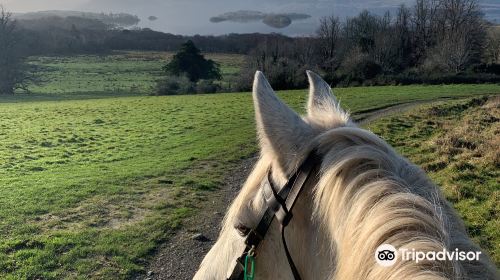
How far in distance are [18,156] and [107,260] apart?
33.9ft

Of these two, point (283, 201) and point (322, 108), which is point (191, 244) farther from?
point (283, 201)

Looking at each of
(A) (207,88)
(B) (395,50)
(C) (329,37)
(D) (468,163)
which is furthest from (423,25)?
(D) (468,163)

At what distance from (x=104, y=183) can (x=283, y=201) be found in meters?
10.4

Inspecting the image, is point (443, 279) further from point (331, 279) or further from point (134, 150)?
point (134, 150)

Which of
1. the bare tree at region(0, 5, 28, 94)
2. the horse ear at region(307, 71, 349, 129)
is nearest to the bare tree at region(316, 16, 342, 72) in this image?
the bare tree at region(0, 5, 28, 94)

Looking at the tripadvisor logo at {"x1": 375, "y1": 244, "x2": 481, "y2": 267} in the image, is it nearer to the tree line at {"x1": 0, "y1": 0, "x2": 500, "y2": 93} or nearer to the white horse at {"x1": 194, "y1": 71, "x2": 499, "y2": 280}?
the white horse at {"x1": 194, "y1": 71, "x2": 499, "y2": 280}

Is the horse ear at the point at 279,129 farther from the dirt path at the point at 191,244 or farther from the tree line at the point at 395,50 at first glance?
the tree line at the point at 395,50

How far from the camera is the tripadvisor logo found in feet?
2.99

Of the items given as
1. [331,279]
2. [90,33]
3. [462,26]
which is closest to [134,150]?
[331,279]

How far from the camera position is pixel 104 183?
1086 cm

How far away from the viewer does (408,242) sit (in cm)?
95

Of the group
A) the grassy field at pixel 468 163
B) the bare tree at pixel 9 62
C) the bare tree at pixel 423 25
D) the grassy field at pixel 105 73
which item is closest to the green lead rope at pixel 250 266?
the grassy field at pixel 468 163

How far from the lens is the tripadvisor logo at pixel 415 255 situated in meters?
0.91

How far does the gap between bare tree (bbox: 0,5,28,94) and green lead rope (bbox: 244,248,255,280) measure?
56.4m
